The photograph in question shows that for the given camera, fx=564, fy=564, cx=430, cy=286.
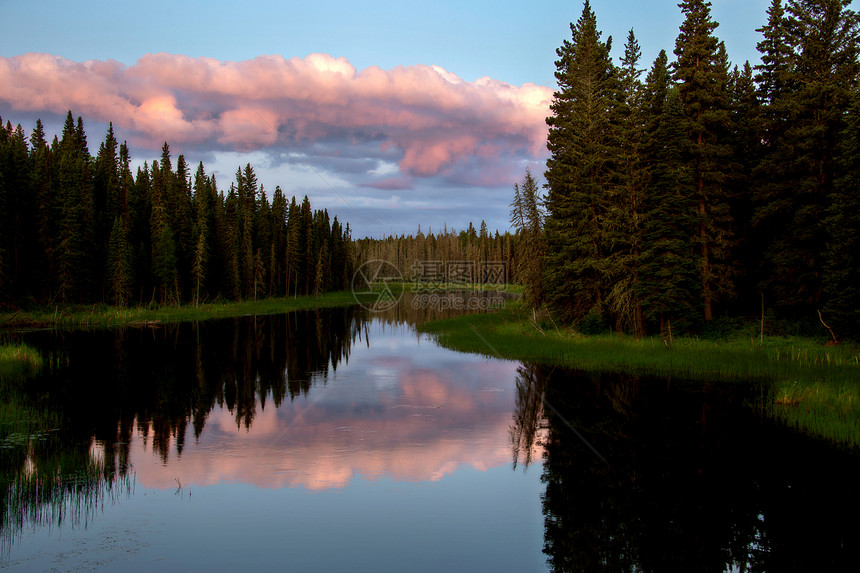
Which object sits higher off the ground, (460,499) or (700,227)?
(700,227)

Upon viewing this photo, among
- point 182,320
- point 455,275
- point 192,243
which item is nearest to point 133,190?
point 192,243

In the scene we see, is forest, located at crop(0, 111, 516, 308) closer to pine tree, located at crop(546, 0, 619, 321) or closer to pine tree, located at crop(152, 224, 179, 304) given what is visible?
pine tree, located at crop(152, 224, 179, 304)

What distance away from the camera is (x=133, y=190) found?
78.2m

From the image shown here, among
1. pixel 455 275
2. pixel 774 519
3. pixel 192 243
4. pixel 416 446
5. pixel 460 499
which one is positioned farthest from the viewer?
pixel 455 275

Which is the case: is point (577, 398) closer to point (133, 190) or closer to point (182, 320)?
point (182, 320)

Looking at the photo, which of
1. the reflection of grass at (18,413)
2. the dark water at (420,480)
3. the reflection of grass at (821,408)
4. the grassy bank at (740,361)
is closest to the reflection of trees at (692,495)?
the dark water at (420,480)

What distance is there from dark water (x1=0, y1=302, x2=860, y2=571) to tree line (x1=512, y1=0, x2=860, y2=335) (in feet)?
37.5

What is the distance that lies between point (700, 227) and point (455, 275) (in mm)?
147124

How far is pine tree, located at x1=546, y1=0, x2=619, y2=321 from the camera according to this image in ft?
116

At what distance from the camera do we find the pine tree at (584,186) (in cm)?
3534

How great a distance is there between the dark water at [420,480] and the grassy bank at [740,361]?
52.6 inches

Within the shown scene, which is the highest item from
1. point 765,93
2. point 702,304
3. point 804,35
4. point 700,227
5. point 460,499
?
point 804,35

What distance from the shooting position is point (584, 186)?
36.3 metres

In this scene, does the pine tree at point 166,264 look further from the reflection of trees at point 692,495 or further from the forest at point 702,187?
the reflection of trees at point 692,495
